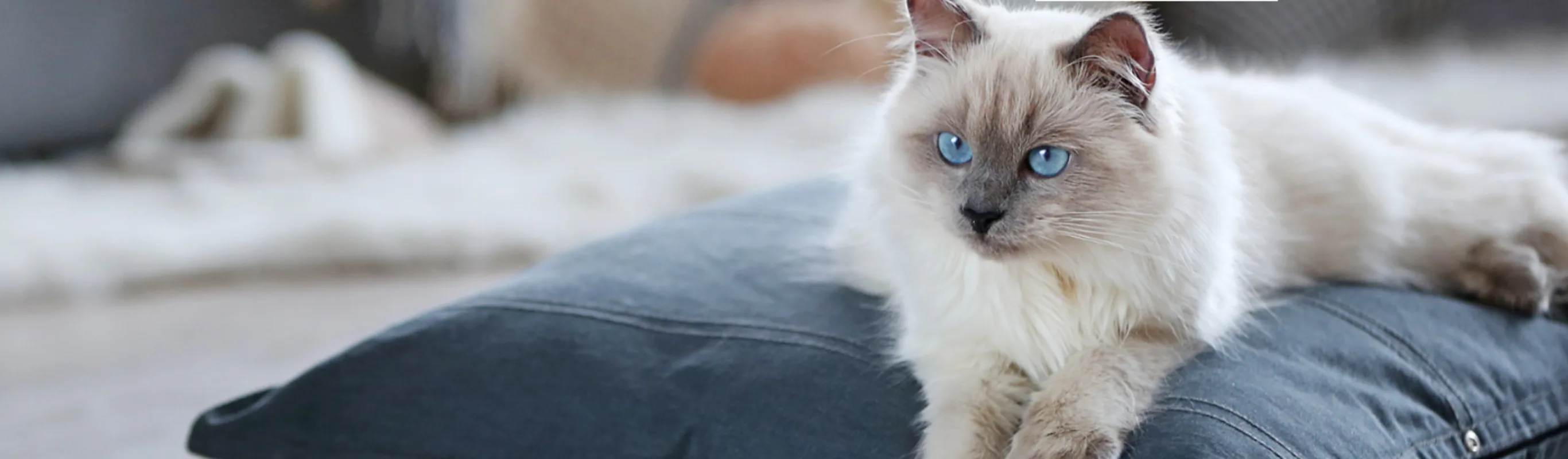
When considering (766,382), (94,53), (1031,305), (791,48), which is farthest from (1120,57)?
(94,53)

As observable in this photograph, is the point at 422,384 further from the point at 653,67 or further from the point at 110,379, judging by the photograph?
the point at 653,67

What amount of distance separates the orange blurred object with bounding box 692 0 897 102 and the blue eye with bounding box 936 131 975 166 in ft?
7.34

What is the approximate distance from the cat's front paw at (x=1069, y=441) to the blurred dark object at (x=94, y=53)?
10.7 ft

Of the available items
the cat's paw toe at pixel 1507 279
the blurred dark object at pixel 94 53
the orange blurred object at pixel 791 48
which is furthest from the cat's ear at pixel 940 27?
the blurred dark object at pixel 94 53

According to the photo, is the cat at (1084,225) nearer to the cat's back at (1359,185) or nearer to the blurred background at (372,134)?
the cat's back at (1359,185)

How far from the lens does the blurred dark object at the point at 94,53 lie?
10.9 feet

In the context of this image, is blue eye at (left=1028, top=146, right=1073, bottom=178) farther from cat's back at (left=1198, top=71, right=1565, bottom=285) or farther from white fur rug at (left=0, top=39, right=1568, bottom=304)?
white fur rug at (left=0, top=39, right=1568, bottom=304)

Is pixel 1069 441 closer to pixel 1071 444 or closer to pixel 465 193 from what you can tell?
pixel 1071 444

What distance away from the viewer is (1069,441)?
3.16 feet

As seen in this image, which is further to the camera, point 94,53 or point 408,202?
point 94,53

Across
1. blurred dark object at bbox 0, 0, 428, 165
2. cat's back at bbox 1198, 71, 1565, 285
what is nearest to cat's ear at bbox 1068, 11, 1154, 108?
cat's back at bbox 1198, 71, 1565, 285

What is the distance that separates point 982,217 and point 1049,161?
0.08 metres

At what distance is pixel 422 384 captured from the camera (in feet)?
4.11

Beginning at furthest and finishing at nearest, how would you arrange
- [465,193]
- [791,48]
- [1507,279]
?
[791,48]
[465,193]
[1507,279]
